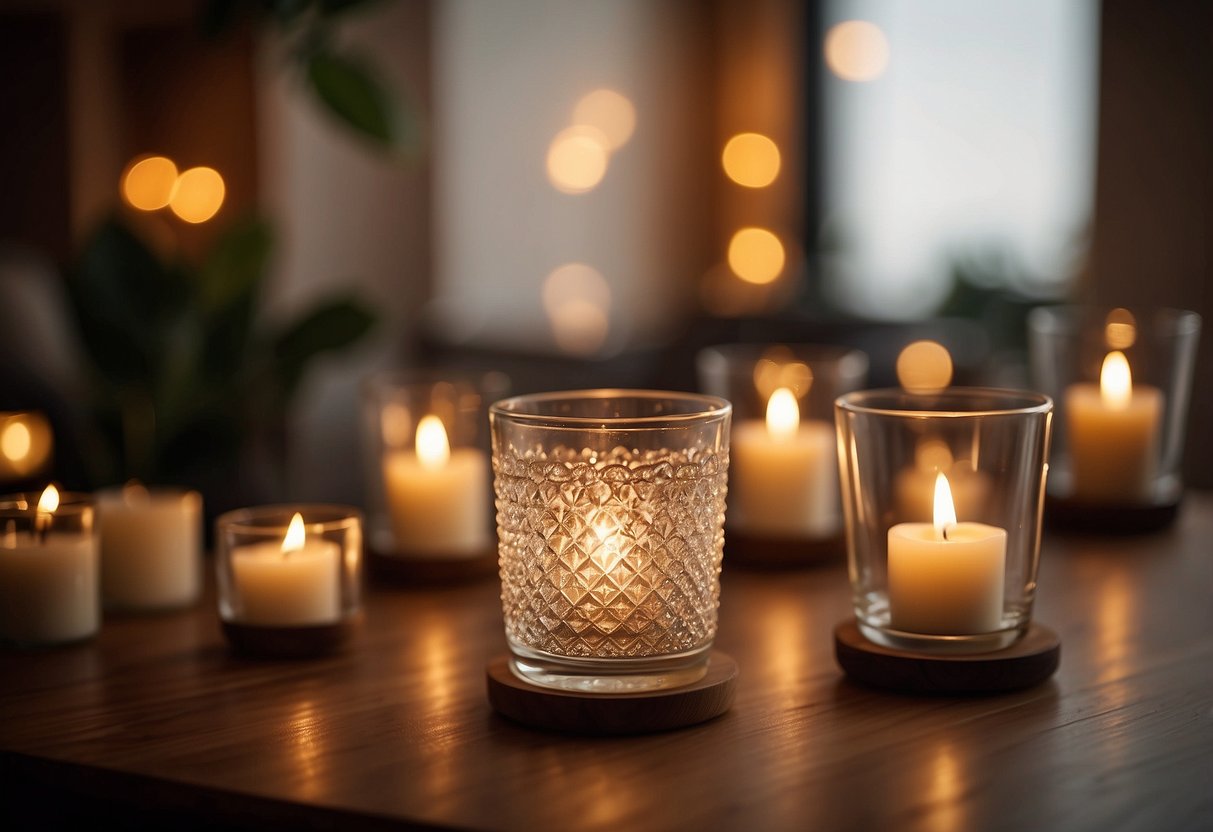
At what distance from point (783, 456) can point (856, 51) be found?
12.4 ft

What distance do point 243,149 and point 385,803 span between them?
3.24 metres

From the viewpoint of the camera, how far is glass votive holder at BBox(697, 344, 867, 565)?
46.2 inches

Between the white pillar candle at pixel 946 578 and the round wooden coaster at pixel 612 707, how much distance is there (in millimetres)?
130

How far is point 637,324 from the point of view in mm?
4809

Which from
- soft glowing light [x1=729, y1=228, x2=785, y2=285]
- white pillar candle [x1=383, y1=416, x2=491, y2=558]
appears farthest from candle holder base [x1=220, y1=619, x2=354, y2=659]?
soft glowing light [x1=729, y1=228, x2=785, y2=285]

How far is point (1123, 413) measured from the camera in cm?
126

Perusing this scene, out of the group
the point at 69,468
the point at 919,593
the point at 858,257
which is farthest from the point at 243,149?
the point at 919,593

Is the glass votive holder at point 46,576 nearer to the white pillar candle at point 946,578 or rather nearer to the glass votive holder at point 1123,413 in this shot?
the white pillar candle at point 946,578

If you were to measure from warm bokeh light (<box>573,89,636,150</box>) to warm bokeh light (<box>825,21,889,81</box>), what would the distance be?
717mm

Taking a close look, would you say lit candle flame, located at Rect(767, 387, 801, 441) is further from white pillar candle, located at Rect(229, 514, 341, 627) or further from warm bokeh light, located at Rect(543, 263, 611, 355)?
warm bokeh light, located at Rect(543, 263, 611, 355)

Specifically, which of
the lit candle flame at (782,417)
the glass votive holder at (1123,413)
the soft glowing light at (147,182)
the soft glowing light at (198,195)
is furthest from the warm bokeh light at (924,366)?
the soft glowing light at (147,182)

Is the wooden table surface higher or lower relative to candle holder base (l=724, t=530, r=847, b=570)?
lower

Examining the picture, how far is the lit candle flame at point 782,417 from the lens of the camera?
123cm

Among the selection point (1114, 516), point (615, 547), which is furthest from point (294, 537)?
point (1114, 516)
